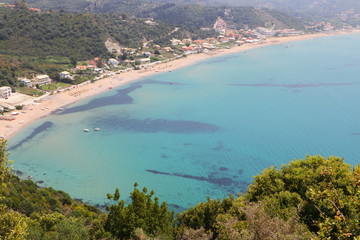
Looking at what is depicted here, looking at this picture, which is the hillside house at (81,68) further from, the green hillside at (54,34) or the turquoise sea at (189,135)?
the turquoise sea at (189,135)

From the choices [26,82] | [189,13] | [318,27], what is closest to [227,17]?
[189,13]

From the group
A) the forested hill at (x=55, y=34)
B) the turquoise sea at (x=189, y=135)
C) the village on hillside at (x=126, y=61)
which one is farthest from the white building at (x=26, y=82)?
the forested hill at (x=55, y=34)

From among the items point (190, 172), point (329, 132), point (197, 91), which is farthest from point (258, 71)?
point (190, 172)

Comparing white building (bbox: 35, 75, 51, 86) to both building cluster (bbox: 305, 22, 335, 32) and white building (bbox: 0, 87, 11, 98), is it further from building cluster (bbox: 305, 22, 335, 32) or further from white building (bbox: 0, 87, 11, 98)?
building cluster (bbox: 305, 22, 335, 32)

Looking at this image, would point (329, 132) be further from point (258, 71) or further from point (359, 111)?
point (258, 71)

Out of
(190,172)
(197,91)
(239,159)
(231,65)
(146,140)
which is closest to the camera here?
Answer: (190,172)
